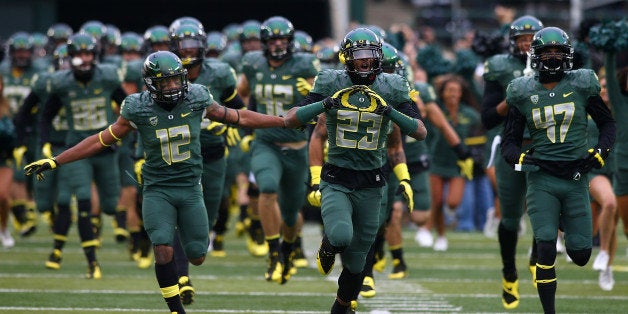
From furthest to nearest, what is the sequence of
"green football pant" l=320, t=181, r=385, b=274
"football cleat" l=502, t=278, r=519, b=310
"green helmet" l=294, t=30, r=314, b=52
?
"green helmet" l=294, t=30, r=314, b=52, "football cleat" l=502, t=278, r=519, b=310, "green football pant" l=320, t=181, r=385, b=274

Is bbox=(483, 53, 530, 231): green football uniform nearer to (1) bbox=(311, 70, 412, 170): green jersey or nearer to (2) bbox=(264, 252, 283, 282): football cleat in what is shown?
(1) bbox=(311, 70, 412, 170): green jersey

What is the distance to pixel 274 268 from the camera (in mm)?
10180

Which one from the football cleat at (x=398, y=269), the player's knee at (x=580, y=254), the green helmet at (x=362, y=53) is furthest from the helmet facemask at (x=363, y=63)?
the football cleat at (x=398, y=269)

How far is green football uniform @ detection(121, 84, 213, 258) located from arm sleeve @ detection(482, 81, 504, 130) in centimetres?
214

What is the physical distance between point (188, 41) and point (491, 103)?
7.41 feet

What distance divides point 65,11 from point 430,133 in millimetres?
12633

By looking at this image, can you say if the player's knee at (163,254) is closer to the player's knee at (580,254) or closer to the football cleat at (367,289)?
the football cleat at (367,289)

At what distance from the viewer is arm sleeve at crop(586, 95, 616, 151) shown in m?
8.08

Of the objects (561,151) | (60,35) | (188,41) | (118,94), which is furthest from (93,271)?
(60,35)

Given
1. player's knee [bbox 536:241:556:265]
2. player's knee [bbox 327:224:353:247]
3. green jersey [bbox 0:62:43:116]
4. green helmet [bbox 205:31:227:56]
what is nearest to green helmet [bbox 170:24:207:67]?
player's knee [bbox 327:224:353:247]

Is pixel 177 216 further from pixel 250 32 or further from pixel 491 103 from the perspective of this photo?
pixel 250 32

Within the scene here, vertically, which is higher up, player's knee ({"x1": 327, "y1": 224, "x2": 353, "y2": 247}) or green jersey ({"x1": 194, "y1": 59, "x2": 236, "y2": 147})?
green jersey ({"x1": 194, "y1": 59, "x2": 236, "y2": 147})

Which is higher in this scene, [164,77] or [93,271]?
[164,77]

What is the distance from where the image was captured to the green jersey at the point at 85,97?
35.9 ft
